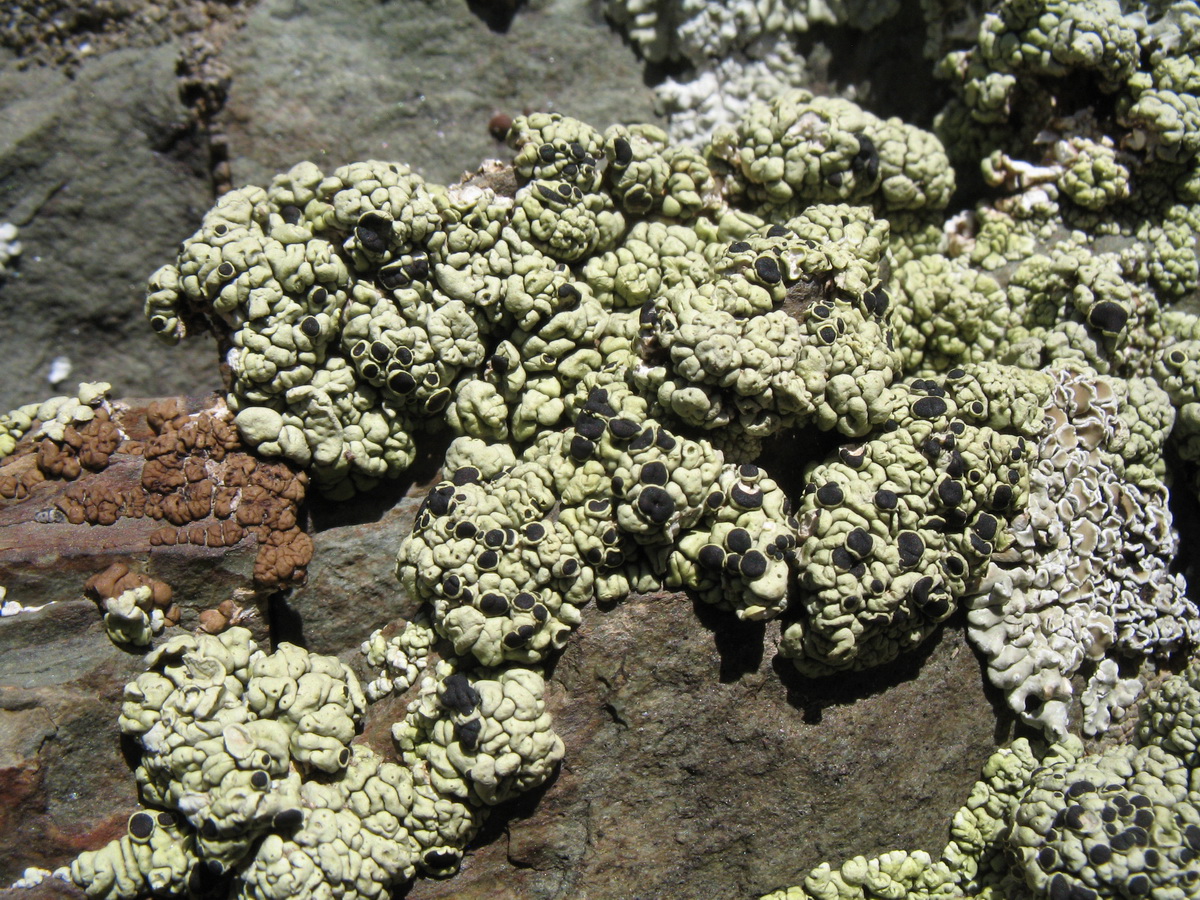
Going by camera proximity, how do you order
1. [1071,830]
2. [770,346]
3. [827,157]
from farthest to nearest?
[827,157] < [770,346] < [1071,830]

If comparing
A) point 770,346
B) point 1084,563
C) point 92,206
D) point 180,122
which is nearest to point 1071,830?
point 1084,563

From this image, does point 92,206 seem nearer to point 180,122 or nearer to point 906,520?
point 180,122

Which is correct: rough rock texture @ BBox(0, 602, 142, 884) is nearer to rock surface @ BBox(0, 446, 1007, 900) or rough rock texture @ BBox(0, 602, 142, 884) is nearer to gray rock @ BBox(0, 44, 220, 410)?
rock surface @ BBox(0, 446, 1007, 900)

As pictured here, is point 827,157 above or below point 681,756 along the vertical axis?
above

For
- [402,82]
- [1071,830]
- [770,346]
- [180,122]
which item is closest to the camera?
[1071,830]

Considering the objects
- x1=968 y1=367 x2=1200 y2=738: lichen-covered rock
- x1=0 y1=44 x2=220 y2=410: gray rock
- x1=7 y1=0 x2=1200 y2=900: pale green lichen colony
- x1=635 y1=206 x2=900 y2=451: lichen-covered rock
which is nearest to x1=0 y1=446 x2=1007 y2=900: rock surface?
x1=7 y1=0 x2=1200 y2=900: pale green lichen colony

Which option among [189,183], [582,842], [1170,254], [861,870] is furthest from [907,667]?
[189,183]

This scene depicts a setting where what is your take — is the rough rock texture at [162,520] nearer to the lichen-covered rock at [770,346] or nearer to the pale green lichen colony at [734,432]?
the pale green lichen colony at [734,432]

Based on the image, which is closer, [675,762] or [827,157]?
[675,762]
